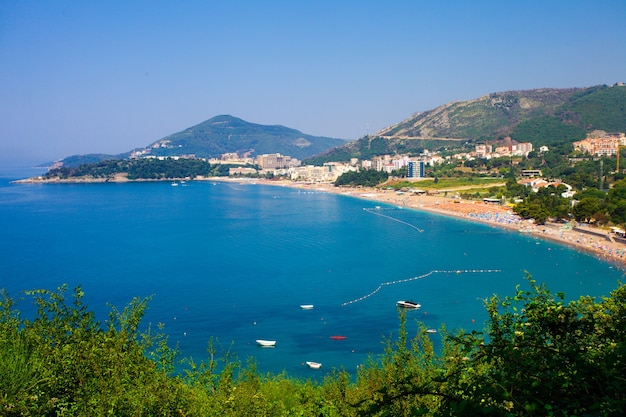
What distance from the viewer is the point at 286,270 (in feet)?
50.5

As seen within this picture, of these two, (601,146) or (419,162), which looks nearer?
(601,146)

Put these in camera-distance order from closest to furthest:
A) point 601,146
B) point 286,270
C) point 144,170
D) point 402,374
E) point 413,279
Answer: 1. point 402,374
2. point 413,279
3. point 286,270
4. point 601,146
5. point 144,170

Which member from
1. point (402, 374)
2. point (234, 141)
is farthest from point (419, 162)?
point (234, 141)

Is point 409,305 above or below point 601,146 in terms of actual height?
below

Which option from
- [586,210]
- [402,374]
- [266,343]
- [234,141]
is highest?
[234,141]

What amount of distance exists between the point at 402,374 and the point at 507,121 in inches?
3064

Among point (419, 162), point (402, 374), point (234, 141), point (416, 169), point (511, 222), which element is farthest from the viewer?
point (234, 141)

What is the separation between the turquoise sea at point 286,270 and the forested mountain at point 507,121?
131ft

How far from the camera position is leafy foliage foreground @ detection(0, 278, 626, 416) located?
63.3 inches

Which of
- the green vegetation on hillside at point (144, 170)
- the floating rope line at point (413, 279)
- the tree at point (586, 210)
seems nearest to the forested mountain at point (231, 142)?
the green vegetation on hillside at point (144, 170)

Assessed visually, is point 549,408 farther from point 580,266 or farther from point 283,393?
point 580,266

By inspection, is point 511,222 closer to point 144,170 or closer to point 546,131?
point 546,131

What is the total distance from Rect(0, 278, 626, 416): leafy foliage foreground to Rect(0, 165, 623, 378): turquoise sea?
72.7 inches

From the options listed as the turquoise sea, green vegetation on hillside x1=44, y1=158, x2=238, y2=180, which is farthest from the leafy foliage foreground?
green vegetation on hillside x1=44, y1=158, x2=238, y2=180
